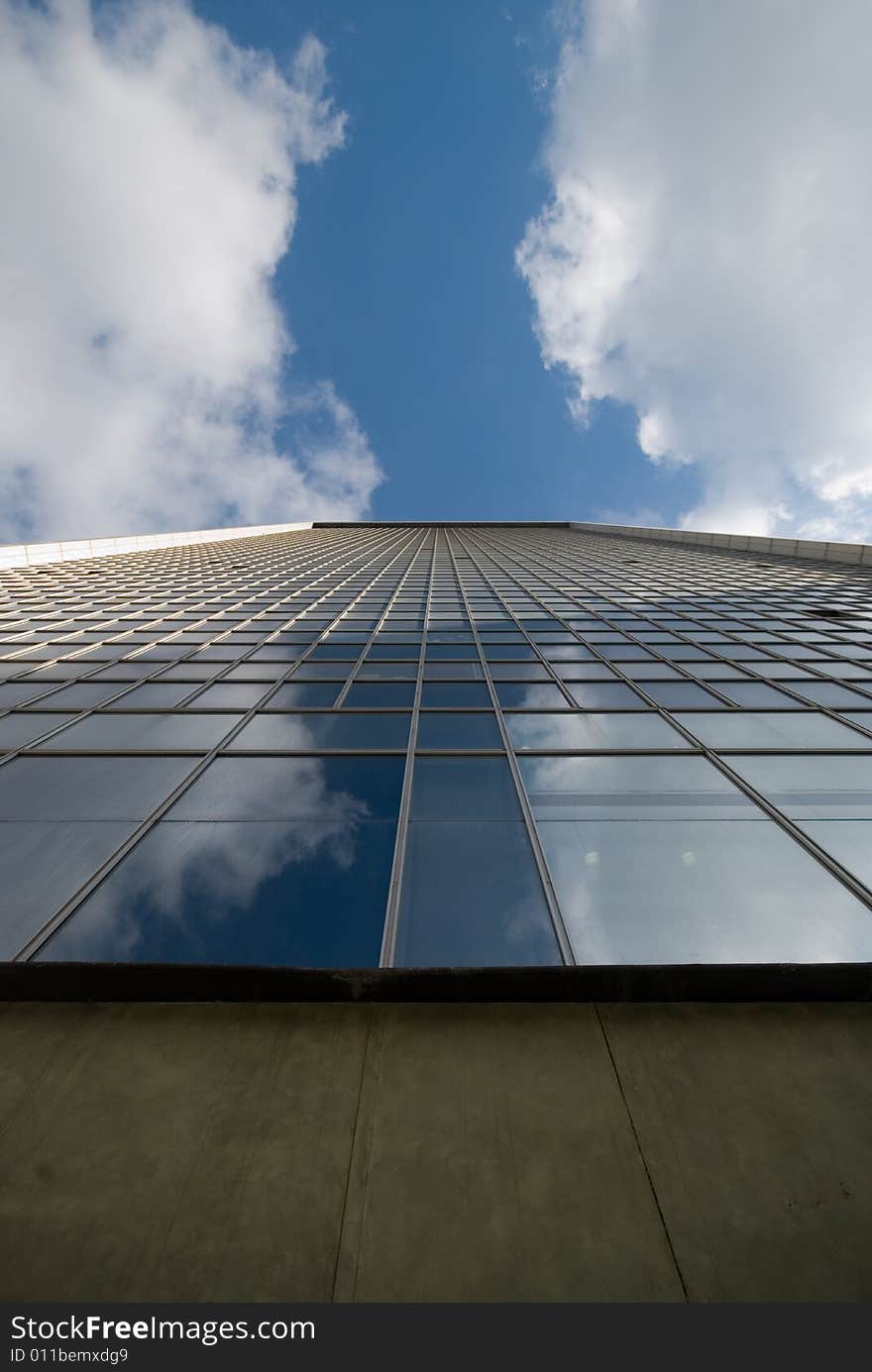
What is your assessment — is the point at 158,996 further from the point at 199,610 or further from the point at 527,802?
the point at 199,610

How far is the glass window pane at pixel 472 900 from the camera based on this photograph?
5070mm

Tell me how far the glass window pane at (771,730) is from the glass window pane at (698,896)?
271cm

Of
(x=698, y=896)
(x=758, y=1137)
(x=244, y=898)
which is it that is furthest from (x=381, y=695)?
(x=758, y=1137)

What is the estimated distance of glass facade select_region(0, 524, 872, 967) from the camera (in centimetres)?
535

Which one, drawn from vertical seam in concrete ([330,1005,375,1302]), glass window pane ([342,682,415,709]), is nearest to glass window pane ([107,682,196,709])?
glass window pane ([342,682,415,709])

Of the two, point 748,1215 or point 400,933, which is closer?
point 748,1215

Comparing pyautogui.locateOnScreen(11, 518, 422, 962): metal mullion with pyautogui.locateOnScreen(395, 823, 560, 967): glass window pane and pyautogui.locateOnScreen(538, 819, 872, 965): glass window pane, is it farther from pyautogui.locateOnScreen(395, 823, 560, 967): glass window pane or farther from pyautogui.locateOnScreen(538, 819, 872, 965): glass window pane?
pyautogui.locateOnScreen(538, 819, 872, 965): glass window pane

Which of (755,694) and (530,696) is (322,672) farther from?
(755,694)

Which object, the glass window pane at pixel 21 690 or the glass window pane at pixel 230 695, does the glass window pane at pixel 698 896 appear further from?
the glass window pane at pixel 21 690

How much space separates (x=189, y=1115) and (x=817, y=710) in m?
11.7

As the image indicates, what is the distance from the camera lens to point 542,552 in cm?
4256

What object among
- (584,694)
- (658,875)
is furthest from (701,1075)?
(584,694)

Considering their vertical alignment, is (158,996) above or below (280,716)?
below

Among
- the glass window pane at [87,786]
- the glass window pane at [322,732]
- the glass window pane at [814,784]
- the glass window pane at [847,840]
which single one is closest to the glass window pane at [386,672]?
the glass window pane at [322,732]
